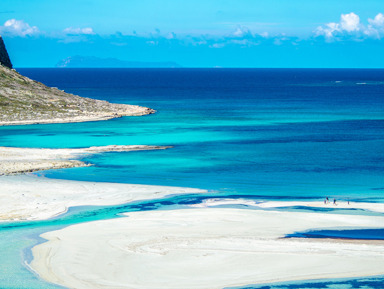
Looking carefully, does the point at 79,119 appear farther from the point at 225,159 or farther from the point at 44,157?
the point at 225,159

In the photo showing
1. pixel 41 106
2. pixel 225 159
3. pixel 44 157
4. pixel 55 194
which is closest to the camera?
pixel 55 194

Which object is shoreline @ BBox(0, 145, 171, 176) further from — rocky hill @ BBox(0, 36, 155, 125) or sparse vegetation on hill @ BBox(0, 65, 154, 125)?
sparse vegetation on hill @ BBox(0, 65, 154, 125)

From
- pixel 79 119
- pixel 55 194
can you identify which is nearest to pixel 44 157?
pixel 55 194

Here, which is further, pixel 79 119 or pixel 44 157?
pixel 79 119

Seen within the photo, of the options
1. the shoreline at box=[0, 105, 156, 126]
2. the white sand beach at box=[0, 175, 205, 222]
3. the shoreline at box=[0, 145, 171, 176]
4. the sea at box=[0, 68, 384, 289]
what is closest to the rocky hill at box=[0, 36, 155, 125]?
the shoreline at box=[0, 105, 156, 126]

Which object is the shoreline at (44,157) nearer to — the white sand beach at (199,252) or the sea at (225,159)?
the sea at (225,159)

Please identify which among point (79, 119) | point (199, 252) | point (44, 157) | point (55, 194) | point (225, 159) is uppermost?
point (79, 119)

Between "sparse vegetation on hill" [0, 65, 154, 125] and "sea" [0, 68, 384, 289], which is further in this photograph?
"sparse vegetation on hill" [0, 65, 154, 125]
